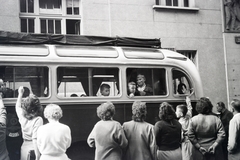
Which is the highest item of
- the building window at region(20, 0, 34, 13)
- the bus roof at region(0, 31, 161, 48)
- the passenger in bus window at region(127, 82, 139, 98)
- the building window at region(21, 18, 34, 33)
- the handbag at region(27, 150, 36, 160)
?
the building window at region(20, 0, 34, 13)

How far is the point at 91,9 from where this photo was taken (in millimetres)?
9055

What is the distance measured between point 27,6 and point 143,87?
15.0 ft

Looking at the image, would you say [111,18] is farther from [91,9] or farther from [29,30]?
[29,30]

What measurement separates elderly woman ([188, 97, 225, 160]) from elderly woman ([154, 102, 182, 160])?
0.45 m

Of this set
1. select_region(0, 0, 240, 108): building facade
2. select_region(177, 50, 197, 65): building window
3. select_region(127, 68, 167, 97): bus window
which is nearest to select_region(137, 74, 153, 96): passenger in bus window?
select_region(127, 68, 167, 97): bus window

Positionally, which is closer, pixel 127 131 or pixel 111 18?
pixel 127 131

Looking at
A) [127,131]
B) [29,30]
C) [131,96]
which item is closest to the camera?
[127,131]

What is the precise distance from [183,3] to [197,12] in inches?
22.0

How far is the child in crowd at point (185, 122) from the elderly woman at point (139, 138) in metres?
1.24

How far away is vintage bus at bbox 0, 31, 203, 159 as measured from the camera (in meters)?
5.29

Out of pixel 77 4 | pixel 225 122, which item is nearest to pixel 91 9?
pixel 77 4

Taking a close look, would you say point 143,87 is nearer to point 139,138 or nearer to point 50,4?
point 139,138

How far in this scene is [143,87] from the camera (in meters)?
6.16

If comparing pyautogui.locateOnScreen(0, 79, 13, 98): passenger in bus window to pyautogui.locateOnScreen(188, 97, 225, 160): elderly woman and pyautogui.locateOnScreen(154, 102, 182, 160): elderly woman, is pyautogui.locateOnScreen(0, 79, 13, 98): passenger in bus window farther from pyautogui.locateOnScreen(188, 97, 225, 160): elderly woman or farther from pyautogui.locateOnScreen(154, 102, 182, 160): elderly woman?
pyautogui.locateOnScreen(188, 97, 225, 160): elderly woman
